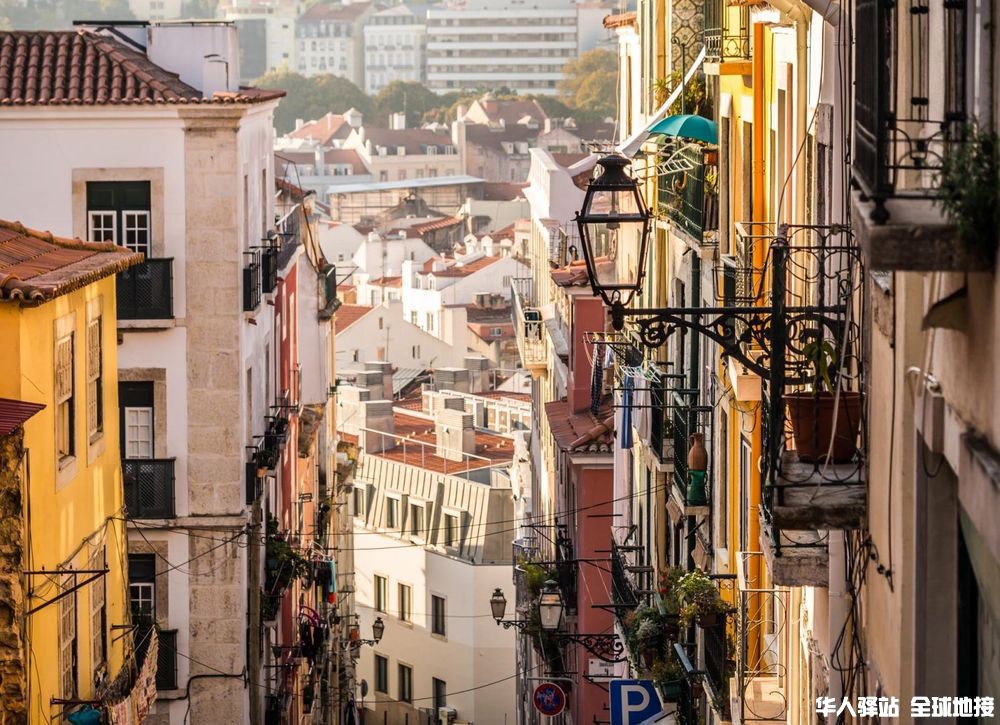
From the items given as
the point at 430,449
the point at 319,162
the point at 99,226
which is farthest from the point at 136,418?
the point at 319,162

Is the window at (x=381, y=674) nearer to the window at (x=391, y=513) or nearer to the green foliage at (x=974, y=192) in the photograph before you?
the window at (x=391, y=513)

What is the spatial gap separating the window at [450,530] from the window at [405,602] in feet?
7.85

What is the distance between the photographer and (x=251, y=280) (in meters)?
27.1

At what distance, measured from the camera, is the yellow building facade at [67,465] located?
15.1 metres

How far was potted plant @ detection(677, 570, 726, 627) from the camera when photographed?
16516 millimetres

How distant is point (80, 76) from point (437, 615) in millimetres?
32132

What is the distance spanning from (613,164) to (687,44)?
41.7ft

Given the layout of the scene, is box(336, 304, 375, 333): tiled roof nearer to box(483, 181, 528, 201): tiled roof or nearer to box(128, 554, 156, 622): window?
box(483, 181, 528, 201): tiled roof

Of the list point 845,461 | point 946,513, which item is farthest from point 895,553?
point 845,461

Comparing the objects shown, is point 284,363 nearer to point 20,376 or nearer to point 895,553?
point 20,376

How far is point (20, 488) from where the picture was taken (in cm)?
1482

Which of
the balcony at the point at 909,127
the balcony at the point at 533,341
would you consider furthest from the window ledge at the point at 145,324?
the balcony at the point at 533,341

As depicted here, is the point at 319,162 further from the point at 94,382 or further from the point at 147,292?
the point at 94,382

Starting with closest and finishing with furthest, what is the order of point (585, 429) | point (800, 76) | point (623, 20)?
point (800, 76) < point (623, 20) < point (585, 429)
